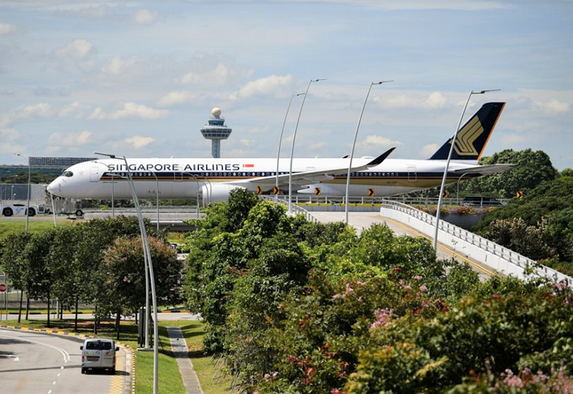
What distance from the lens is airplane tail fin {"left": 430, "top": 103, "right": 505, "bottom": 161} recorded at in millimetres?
95500

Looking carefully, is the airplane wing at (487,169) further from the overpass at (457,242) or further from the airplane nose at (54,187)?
the airplane nose at (54,187)

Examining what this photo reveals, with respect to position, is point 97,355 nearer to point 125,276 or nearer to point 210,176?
point 125,276

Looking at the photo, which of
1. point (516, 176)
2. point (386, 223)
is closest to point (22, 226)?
point (386, 223)

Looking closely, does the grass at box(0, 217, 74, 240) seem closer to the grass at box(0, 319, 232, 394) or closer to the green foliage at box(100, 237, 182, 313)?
the grass at box(0, 319, 232, 394)

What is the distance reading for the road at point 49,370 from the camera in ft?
126

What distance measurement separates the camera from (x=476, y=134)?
326 feet

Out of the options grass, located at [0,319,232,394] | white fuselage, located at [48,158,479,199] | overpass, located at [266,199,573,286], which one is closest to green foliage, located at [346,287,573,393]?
overpass, located at [266,199,573,286]

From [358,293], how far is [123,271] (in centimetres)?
3187

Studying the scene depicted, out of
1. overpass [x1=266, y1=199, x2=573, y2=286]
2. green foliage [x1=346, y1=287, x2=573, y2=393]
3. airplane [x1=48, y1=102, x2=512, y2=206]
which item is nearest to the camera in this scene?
green foliage [x1=346, y1=287, x2=573, y2=393]

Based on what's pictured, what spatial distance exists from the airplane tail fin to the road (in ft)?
177

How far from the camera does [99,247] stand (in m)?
62.3

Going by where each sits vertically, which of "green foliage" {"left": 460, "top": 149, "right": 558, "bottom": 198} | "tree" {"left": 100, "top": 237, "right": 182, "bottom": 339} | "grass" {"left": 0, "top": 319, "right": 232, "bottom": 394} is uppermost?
"green foliage" {"left": 460, "top": 149, "right": 558, "bottom": 198}

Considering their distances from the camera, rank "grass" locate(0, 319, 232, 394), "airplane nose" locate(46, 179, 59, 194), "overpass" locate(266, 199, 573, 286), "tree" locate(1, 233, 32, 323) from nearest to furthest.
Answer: "grass" locate(0, 319, 232, 394)
"overpass" locate(266, 199, 573, 286)
"tree" locate(1, 233, 32, 323)
"airplane nose" locate(46, 179, 59, 194)

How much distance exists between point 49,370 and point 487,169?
191ft
